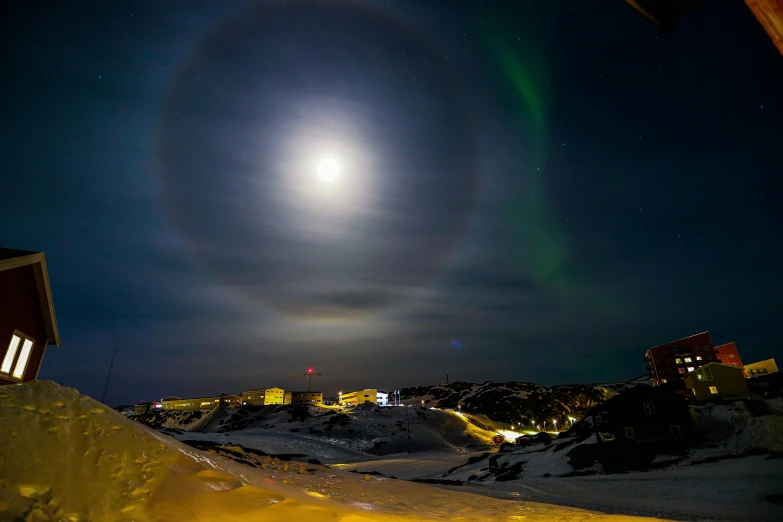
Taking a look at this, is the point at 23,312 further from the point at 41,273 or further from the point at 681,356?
the point at 681,356

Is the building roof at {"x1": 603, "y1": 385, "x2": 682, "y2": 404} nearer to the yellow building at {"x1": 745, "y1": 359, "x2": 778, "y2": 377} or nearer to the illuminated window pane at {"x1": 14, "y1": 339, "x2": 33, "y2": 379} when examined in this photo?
the illuminated window pane at {"x1": 14, "y1": 339, "x2": 33, "y2": 379}

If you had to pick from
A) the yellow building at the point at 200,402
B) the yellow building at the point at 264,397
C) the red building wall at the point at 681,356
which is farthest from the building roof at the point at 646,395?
the yellow building at the point at 264,397

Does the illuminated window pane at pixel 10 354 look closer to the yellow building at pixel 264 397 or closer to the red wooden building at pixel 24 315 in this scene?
the red wooden building at pixel 24 315

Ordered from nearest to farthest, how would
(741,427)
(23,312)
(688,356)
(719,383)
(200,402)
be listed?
(23,312) → (741,427) → (719,383) → (688,356) → (200,402)

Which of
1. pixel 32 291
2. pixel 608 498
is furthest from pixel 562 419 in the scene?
Result: pixel 32 291

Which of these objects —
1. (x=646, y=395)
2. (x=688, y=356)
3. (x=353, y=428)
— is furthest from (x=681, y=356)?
(x=353, y=428)

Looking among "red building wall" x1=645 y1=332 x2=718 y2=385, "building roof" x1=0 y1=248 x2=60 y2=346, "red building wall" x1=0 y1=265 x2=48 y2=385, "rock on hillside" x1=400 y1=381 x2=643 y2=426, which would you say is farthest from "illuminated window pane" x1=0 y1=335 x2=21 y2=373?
"rock on hillside" x1=400 y1=381 x2=643 y2=426

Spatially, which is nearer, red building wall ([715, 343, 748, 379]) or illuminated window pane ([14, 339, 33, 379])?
illuminated window pane ([14, 339, 33, 379])
